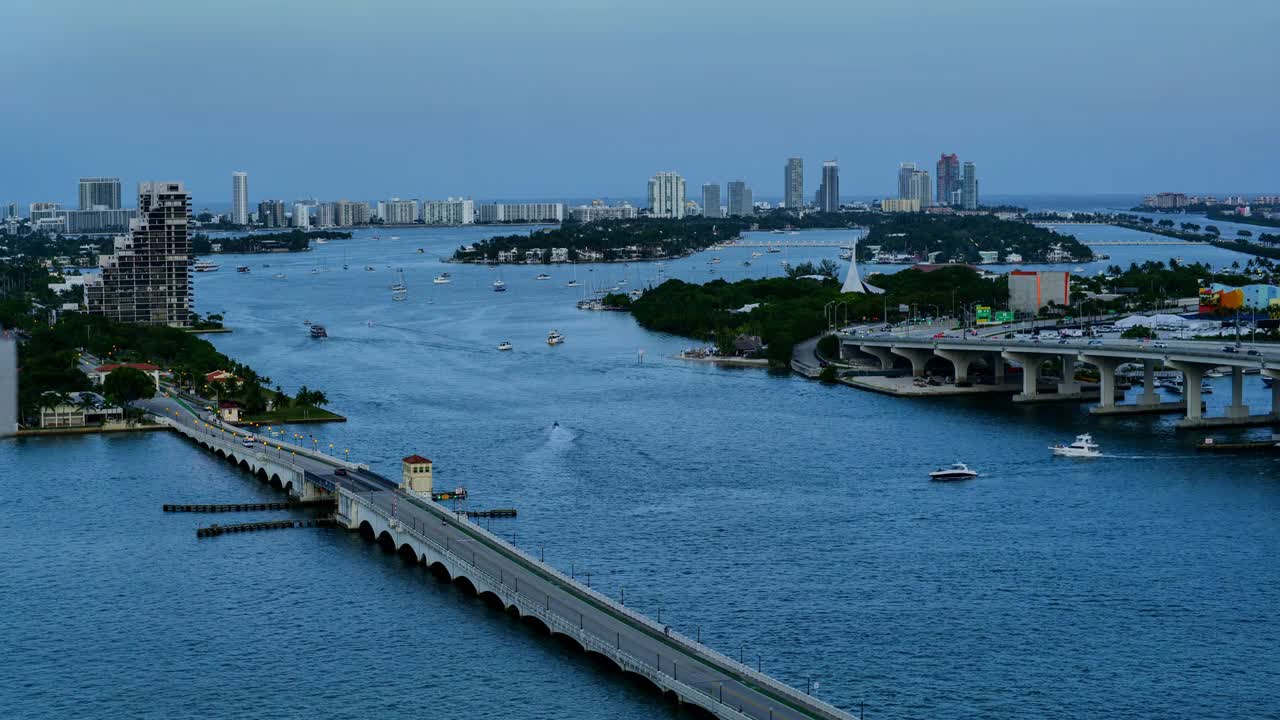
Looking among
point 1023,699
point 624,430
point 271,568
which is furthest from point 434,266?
point 1023,699

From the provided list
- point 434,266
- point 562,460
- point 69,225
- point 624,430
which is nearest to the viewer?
point 562,460

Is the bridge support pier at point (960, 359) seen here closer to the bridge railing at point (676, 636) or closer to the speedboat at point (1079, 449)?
the speedboat at point (1079, 449)

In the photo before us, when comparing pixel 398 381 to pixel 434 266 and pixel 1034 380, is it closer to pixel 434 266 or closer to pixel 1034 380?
pixel 1034 380

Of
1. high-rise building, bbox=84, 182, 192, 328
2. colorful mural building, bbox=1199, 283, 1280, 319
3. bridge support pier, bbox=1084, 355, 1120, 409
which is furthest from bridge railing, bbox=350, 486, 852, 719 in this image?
high-rise building, bbox=84, 182, 192, 328

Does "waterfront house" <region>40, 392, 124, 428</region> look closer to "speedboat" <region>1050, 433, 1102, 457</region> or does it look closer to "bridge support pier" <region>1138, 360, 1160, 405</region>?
"speedboat" <region>1050, 433, 1102, 457</region>

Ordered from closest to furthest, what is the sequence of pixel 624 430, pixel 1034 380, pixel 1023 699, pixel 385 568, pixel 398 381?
pixel 1023 699 → pixel 385 568 → pixel 624 430 → pixel 1034 380 → pixel 398 381

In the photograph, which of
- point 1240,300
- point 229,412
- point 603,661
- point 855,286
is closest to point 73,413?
point 229,412

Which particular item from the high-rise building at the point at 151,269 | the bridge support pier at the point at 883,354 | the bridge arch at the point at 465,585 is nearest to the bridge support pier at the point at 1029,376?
the bridge support pier at the point at 883,354
